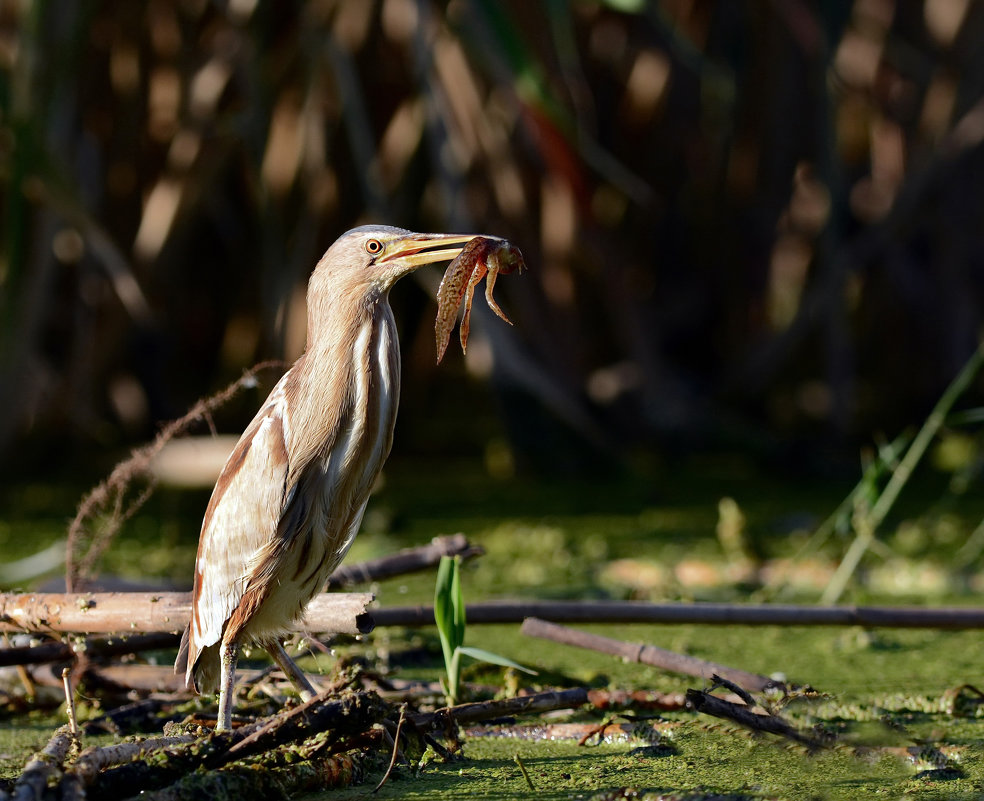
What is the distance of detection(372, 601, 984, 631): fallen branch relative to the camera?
7.21ft

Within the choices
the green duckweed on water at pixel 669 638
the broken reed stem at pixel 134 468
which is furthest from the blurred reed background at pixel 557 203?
the broken reed stem at pixel 134 468

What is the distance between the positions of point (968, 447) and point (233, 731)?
3861 millimetres

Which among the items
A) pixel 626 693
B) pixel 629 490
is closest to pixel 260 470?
pixel 626 693

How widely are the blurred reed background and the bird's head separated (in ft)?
6.59

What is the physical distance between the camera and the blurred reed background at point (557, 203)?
445 cm

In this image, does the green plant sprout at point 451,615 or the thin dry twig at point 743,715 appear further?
the green plant sprout at point 451,615

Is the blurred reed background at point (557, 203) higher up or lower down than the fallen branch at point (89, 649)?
higher up

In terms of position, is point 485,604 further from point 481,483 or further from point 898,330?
point 898,330

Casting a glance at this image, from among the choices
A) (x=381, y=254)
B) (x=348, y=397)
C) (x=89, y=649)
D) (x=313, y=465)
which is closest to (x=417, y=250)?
(x=381, y=254)

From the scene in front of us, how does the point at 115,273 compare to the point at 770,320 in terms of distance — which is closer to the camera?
the point at 115,273

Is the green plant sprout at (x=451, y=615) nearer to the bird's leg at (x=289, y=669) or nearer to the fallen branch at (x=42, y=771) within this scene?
the bird's leg at (x=289, y=669)

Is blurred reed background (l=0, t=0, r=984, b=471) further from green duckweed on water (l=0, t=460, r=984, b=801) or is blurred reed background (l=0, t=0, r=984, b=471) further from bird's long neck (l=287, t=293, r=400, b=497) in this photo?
bird's long neck (l=287, t=293, r=400, b=497)

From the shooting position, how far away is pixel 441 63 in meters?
4.69

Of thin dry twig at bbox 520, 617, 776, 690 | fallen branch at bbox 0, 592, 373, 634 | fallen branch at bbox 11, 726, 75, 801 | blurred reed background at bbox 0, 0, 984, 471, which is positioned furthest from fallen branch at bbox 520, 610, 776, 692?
blurred reed background at bbox 0, 0, 984, 471
